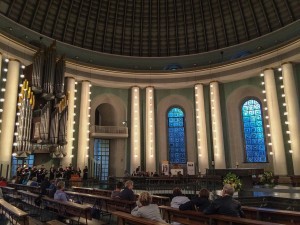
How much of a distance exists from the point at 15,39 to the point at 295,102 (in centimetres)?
1977

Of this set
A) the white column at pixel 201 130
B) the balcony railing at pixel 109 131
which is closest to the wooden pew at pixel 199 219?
the white column at pixel 201 130

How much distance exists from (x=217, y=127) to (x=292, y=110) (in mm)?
5914

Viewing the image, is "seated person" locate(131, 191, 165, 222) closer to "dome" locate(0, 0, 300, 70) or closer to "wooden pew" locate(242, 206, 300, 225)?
"wooden pew" locate(242, 206, 300, 225)

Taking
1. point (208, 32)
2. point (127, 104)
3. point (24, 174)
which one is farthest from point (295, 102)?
point (24, 174)

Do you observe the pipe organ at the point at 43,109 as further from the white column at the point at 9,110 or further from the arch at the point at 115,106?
the arch at the point at 115,106

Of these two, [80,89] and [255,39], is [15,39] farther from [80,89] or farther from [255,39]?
[255,39]

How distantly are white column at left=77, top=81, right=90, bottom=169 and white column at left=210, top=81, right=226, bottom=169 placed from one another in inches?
412

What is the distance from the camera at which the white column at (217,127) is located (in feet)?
75.9

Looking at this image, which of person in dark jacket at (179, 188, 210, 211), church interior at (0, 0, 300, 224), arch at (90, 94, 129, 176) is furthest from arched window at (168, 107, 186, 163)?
person in dark jacket at (179, 188, 210, 211)

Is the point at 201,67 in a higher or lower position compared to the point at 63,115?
higher

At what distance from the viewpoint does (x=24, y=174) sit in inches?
623

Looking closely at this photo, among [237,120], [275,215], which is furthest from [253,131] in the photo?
[275,215]

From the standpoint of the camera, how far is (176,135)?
85.2ft

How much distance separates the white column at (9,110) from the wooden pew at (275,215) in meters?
16.0
